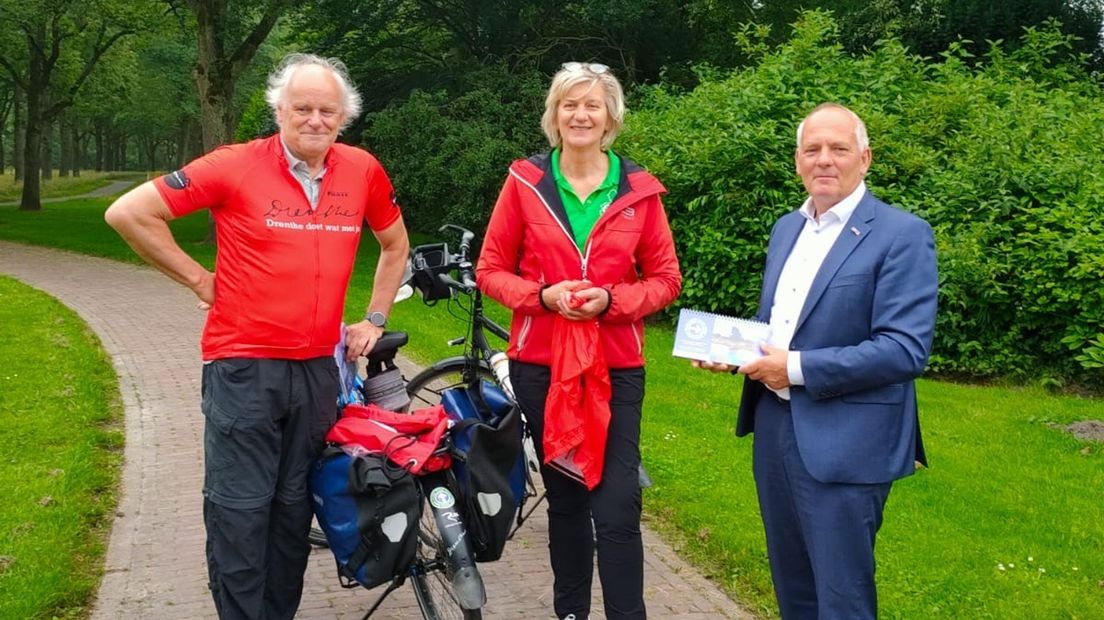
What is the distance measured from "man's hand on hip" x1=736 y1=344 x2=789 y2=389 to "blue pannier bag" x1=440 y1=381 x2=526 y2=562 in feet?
3.30

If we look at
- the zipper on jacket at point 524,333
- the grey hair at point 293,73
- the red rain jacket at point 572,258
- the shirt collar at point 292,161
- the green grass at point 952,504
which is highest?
the grey hair at point 293,73

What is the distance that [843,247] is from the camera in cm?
275

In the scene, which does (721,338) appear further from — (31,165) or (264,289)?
(31,165)

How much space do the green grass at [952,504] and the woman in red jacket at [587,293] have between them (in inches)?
50.3

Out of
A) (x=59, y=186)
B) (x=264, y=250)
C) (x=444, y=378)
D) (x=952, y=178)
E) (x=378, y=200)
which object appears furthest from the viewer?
(x=59, y=186)

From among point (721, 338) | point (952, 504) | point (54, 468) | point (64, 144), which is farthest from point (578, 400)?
point (64, 144)

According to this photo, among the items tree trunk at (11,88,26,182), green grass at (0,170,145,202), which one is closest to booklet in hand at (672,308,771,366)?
green grass at (0,170,145,202)

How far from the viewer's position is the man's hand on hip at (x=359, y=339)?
3.69m

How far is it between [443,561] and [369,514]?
44 cm

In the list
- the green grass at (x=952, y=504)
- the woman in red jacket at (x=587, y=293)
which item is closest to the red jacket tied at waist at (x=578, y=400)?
the woman in red jacket at (x=587, y=293)

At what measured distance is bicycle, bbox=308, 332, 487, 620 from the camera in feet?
11.2

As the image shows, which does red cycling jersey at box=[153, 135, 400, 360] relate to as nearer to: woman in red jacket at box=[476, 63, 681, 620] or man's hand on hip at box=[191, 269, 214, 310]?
man's hand on hip at box=[191, 269, 214, 310]

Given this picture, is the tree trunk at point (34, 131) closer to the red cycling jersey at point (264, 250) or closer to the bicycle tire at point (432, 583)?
the red cycling jersey at point (264, 250)

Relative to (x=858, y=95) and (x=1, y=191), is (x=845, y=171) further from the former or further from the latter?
(x=1, y=191)
